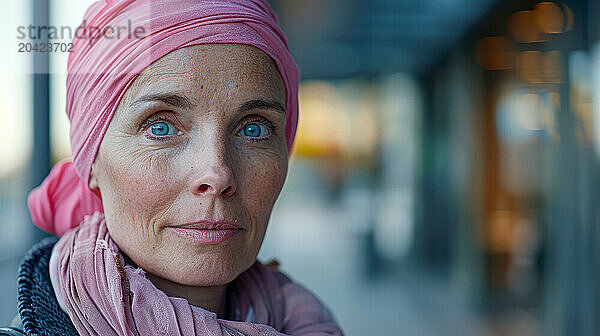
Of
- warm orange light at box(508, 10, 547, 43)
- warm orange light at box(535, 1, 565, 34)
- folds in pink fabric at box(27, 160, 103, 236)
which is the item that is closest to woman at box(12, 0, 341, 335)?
folds in pink fabric at box(27, 160, 103, 236)

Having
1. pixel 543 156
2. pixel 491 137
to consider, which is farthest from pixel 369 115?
pixel 543 156

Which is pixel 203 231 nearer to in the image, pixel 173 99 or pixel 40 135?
pixel 173 99

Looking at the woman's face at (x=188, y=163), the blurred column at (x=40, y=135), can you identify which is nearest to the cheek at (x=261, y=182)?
the woman's face at (x=188, y=163)

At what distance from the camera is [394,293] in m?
6.75

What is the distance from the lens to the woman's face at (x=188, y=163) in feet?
2.72

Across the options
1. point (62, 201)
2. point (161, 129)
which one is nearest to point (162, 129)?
point (161, 129)

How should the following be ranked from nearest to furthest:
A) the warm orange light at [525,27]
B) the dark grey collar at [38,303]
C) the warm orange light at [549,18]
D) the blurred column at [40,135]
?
the dark grey collar at [38,303] → the blurred column at [40,135] → the warm orange light at [549,18] → the warm orange light at [525,27]

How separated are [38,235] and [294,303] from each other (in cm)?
233

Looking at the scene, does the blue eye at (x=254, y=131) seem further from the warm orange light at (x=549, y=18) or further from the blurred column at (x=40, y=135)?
the warm orange light at (x=549, y=18)

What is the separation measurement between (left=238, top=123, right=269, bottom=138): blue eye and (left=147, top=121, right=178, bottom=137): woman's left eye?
110mm

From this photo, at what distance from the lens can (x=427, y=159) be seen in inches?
330

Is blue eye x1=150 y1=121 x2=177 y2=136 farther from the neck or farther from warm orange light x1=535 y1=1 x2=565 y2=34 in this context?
warm orange light x1=535 y1=1 x2=565 y2=34

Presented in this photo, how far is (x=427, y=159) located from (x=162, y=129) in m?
7.83

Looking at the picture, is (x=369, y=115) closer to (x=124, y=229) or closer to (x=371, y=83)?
(x=371, y=83)
